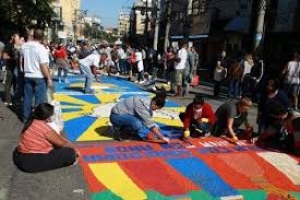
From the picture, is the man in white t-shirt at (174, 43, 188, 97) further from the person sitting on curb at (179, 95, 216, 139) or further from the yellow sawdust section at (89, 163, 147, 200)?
the yellow sawdust section at (89, 163, 147, 200)

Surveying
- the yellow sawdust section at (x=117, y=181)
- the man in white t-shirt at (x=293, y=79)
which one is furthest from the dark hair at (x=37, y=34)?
the man in white t-shirt at (x=293, y=79)

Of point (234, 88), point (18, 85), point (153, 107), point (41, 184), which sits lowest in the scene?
point (41, 184)

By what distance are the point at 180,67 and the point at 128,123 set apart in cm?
642

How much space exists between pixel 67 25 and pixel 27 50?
3971 inches

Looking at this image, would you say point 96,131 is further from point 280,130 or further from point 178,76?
point 178,76

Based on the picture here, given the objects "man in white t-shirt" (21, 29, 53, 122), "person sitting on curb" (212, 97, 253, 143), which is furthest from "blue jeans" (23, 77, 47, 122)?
"person sitting on curb" (212, 97, 253, 143)

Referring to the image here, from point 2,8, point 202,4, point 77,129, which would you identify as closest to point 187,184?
point 77,129

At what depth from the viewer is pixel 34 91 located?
918 cm

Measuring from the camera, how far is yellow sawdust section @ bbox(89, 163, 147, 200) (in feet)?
19.0

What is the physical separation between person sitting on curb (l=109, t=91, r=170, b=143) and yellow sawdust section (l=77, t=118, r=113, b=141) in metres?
0.45

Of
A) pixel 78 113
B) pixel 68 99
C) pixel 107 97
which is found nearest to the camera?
pixel 78 113

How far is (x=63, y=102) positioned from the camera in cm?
1259

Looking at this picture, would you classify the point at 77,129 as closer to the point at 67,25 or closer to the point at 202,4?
the point at 202,4

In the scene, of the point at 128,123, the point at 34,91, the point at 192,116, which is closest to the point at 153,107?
the point at 128,123
